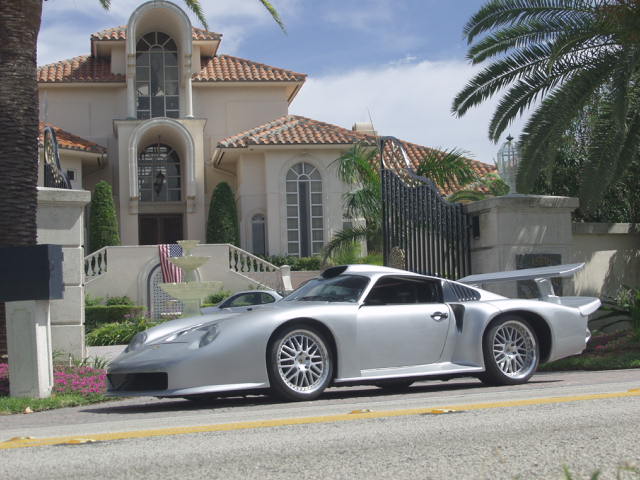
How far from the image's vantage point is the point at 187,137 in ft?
108

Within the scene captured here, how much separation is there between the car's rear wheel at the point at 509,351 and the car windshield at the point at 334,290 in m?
1.38

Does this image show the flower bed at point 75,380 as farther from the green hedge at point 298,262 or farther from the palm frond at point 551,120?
the green hedge at point 298,262

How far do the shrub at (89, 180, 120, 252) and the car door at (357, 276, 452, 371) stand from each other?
23000 millimetres

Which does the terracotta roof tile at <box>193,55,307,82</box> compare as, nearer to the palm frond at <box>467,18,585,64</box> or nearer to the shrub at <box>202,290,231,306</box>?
the shrub at <box>202,290,231,306</box>

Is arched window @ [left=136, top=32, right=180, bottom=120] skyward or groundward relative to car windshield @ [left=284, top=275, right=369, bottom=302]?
skyward

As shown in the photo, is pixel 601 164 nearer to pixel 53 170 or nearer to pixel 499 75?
pixel 499 75

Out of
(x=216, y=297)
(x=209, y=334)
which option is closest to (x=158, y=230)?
(x=216, y=297)

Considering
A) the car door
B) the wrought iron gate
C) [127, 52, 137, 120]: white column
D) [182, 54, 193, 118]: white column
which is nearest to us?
the car door

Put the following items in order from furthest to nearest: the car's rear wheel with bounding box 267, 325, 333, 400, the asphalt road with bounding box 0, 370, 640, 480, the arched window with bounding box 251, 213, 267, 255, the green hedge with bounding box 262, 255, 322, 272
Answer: the arched window with bounding box 251, 213, 267, 255
the green hedge with bounding box 262, 255, 322, 272
the car's rear wheel with bounding box 267, 325, 333, 400
the asphalt road with bounding box 0, 370, 640, 480

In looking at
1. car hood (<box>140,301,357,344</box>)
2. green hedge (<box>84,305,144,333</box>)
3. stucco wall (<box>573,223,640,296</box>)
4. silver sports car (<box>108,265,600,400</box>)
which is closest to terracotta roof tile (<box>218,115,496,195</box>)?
green hedge (<box>84,305,144,333</box>)

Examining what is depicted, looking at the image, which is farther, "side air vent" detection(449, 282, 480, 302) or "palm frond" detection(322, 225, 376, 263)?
"palm frond" detection(322, 225, 376, 263)

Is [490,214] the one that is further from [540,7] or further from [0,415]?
[0,415]

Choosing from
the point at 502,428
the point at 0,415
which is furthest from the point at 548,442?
the point at 0,415

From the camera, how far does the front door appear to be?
34.8m
